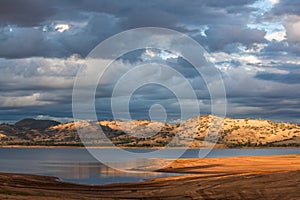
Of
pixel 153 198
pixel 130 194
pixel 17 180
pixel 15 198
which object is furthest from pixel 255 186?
pixel 17 180

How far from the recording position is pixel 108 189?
77.7 metres

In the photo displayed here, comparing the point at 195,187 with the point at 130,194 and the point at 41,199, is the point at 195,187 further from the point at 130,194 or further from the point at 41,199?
the point at 41,199

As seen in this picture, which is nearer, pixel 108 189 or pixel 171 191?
pixel 171 191

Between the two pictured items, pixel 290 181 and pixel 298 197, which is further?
pixel 290 181

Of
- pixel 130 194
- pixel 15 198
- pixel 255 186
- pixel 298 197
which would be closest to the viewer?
pixel 15 198

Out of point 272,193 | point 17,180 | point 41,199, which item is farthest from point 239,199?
point 17,180

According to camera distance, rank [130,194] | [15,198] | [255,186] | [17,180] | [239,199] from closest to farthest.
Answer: [15,198], [239,199], [255,186], [130,194], [17,180]

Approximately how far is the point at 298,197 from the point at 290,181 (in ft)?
29.9

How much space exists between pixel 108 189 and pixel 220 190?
22.0 metres

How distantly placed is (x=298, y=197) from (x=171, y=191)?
2044 centimetres

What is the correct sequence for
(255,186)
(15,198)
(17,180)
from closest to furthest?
(15,198) → (255,186) → (17,180)

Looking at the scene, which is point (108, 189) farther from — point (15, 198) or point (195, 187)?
point (15, 198)

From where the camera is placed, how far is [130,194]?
67.8 m

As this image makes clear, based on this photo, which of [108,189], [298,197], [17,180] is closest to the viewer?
[298,197]
